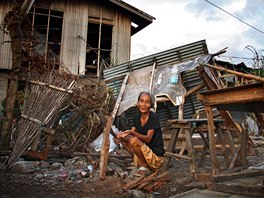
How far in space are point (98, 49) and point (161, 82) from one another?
202 inches

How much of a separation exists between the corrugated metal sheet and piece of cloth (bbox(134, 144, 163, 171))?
4.63 m

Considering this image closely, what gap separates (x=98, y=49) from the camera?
12.7m

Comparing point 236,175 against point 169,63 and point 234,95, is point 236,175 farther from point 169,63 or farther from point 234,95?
point 169,63

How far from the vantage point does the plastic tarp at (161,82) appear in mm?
8234

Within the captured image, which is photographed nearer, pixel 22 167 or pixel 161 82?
pixel 22 167

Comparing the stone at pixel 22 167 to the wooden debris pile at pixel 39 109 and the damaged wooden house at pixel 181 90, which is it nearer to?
the wooden debris pile at pixel 39 109

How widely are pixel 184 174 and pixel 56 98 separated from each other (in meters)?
3.52

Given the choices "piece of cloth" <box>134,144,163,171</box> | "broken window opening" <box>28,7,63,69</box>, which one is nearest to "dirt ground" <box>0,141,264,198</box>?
"piece of cloth" <box>134,144,163,171</box>

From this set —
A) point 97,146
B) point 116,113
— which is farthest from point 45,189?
point 116,113

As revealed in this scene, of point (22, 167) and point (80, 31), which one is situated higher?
point (80, 31)

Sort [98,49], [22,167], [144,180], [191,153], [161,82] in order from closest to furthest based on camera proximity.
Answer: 1. [144,180]
2. [191,153]
3. [22,167]
4. [161,82]
5. [98,49]

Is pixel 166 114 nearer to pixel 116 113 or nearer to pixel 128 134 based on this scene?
pixel 116 113

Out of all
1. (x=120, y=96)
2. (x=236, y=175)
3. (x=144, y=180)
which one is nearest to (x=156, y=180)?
(x=144, y=180)

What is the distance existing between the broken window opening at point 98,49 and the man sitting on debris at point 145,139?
746 cm
